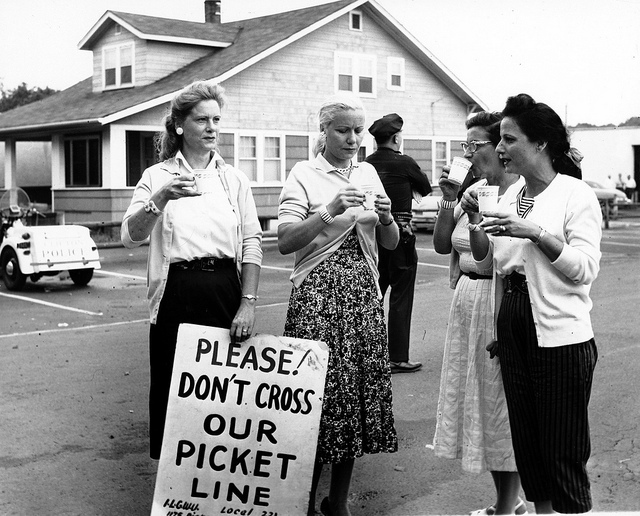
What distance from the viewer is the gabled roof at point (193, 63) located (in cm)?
2650

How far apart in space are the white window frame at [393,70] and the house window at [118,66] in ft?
28.5

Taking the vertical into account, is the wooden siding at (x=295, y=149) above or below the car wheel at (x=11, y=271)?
above

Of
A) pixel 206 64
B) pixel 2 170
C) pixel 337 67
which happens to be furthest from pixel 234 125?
pixel 2 170

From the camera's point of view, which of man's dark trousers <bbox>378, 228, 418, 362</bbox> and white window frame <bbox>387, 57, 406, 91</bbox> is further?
white window frame <bbox>387, 57, 406, 91</bbox>

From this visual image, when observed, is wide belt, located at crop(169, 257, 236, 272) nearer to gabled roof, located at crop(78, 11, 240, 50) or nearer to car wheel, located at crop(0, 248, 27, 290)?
car wheel, located at crop(0, 248, 27, 290)

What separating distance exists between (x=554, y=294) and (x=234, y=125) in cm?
2457

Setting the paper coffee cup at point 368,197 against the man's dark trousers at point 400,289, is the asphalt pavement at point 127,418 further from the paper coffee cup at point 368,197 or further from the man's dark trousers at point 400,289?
the paper coffee cup at point 368,197

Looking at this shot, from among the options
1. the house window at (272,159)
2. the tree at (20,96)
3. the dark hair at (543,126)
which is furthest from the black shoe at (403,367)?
the tree at (20,96)

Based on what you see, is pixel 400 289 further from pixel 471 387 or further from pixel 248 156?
pixel 248 156

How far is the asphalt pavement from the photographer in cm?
511

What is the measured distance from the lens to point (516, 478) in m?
4.57

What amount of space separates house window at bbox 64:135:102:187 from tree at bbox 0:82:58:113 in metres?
32.6

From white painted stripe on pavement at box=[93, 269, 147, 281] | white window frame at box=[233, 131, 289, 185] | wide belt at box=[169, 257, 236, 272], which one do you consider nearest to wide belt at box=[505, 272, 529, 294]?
wide belt at box=[169, 257, 236, 272]

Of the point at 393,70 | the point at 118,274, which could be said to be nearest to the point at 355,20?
the point at 393,70
